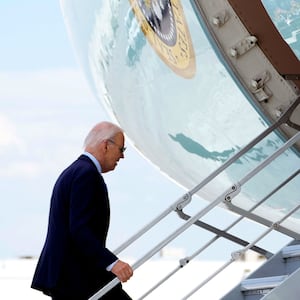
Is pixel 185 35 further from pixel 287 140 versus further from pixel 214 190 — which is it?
pixel 214 190

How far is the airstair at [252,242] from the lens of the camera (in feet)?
14.7

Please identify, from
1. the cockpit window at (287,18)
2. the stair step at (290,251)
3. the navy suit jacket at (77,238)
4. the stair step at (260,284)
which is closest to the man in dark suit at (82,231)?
the navy suit jacket at (77,238)

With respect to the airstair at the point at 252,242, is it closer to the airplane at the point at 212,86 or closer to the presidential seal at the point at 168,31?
the airplane at the point at 212,86

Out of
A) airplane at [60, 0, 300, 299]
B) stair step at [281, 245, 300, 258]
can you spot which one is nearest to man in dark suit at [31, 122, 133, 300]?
airplane at [60, 0, 300, 299]

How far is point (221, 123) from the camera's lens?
4992 mm

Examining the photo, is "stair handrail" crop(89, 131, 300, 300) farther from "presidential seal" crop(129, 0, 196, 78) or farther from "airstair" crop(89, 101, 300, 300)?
"presidential seal" crop(129, 0, 196, 78)

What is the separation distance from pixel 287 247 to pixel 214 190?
0.46 m

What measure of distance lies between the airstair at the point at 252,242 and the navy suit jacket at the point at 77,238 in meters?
0.08

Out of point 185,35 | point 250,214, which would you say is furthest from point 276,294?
point 185,35

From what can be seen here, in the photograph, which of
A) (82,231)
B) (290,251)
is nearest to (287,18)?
(82,231)

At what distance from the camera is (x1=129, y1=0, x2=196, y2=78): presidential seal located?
4793mm

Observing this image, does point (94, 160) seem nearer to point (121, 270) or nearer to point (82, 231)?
point (82, 231)

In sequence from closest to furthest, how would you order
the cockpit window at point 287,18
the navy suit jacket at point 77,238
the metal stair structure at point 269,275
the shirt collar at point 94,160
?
the navy suit jacket at point 77,238
the shirt collar at point 94,160
the cockpit window at point 287,18
the metal stair structure at point 269,275

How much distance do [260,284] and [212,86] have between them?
778 mm
